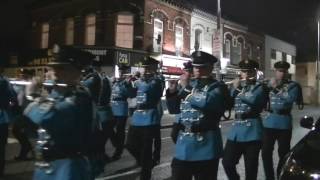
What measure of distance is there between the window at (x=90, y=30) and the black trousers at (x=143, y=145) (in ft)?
70.6

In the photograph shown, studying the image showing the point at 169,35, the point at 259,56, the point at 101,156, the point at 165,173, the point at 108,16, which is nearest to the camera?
the point at 101,156

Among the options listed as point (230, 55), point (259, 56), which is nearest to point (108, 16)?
point (230, 55)

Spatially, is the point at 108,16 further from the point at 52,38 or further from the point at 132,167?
the point at 132,167

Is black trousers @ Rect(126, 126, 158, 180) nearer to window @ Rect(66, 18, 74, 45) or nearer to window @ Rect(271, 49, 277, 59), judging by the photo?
window @ Rect(66, 18, 74, 45)

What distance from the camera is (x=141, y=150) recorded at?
8.55 meters

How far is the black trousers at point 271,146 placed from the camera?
8.17m

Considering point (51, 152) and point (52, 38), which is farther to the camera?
point (52, 38)

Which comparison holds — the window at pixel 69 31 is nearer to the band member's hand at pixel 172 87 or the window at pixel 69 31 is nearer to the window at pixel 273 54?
the window at pixel 273 54

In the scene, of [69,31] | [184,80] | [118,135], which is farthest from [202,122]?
[69,31]

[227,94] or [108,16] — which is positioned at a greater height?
[108,16]

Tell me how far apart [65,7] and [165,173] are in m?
24.3

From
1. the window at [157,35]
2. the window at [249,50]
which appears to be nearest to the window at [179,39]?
the window at [157,35]

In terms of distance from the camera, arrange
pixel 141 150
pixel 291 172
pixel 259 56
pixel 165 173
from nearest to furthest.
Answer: pixel 291 172 → pixel 141 150 → pixel 165 173 → pixel 259 56

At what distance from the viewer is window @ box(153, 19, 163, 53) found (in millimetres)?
30500
